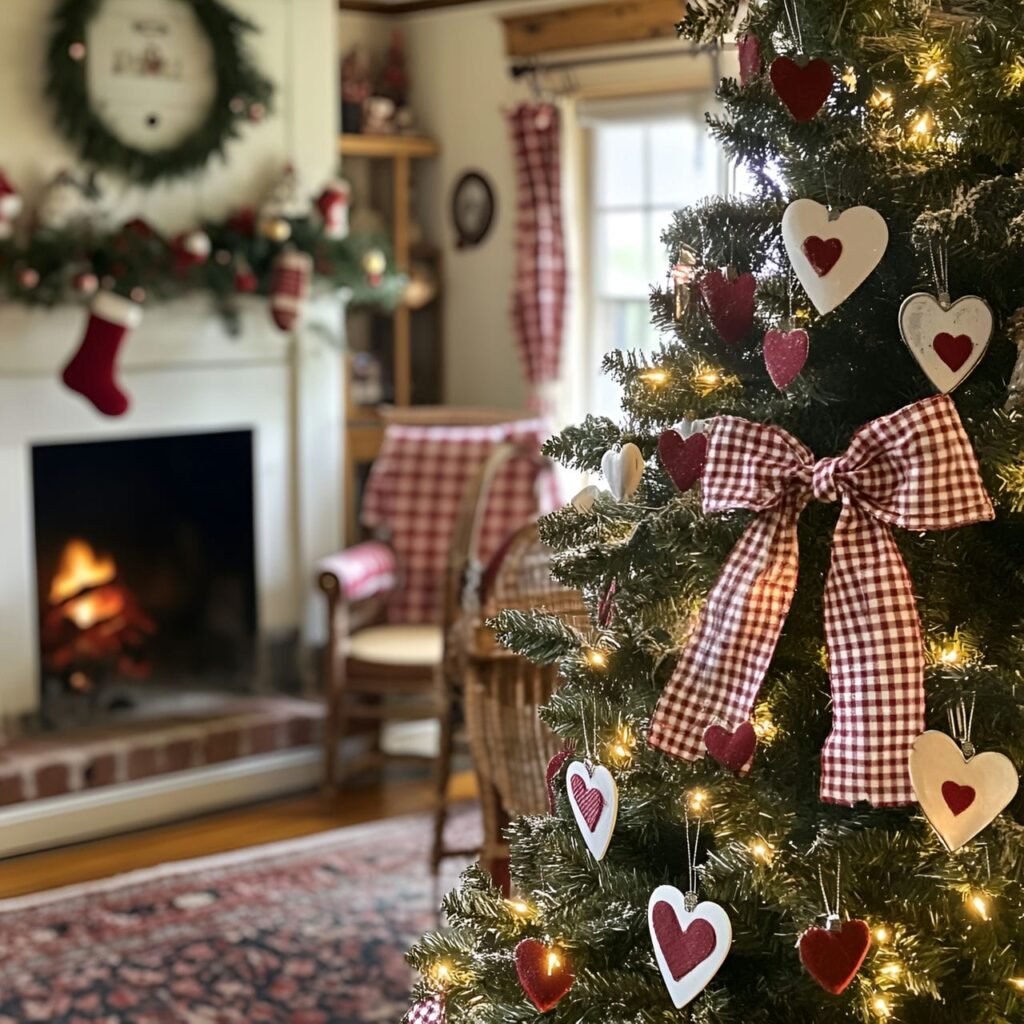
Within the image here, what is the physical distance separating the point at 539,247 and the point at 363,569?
1.25 metres

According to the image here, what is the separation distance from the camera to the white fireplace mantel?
4.50 m

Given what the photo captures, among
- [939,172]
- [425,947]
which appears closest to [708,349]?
[939,172]

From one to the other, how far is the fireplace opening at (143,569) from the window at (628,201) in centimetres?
126

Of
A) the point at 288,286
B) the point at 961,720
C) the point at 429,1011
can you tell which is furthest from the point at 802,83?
the point at 288,286

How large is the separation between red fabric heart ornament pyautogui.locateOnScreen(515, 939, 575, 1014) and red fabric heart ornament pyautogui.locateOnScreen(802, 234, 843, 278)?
780mm

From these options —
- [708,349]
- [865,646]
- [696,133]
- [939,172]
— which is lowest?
[865,646]

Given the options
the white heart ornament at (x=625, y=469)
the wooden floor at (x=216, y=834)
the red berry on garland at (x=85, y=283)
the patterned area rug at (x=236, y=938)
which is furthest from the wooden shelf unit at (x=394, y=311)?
the white heart ornament at (x=625, y=469)

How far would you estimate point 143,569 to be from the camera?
5.01m

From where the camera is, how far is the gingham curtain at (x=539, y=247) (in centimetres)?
531

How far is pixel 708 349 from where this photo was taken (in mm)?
1799

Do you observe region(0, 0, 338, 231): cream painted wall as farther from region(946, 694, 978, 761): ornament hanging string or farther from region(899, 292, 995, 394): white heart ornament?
region(946, 694, 978, 761): ornament hanging string

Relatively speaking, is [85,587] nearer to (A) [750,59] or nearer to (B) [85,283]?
(B) [85,283]

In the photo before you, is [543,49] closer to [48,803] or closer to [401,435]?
[401,435]

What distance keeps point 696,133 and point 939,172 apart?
3.48m
